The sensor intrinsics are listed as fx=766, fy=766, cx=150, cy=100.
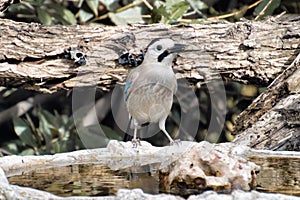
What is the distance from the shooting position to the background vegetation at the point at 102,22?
4910mm

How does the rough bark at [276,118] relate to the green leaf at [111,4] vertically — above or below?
below

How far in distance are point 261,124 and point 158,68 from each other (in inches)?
23.7

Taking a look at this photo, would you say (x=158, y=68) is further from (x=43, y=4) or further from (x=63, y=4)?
(x=63, y=4)

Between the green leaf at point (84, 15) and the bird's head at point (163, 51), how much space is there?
123 centimetres

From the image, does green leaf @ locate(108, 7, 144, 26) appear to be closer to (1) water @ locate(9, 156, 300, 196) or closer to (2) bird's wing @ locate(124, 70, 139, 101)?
(2) bird's wing @ locate(124, 70, 139, 101)

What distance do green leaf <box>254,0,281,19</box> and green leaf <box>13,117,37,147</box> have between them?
174 centimetres

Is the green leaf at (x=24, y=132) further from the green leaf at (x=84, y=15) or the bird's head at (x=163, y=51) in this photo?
the bird's head at (x=163, y=51)

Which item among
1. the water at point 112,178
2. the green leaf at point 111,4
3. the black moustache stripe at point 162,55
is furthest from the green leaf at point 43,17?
the water at point 112,178

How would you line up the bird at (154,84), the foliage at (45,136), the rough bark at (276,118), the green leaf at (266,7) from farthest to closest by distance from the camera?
1. the foliage at (45,136)
2. the green leaf at (266,7)
3. the bird at (154,84)
4. the rough bark at (276,118)

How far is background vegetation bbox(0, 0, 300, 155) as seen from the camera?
491cm

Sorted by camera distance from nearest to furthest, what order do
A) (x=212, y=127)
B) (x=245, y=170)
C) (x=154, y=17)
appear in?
(x=245, y=170)
(x=154, y=17)
(x=212, y=127)

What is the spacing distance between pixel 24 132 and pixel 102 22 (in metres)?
0.95

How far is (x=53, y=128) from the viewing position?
5.34 m

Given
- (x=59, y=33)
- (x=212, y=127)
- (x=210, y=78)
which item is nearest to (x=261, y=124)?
(x=210, y=78)
